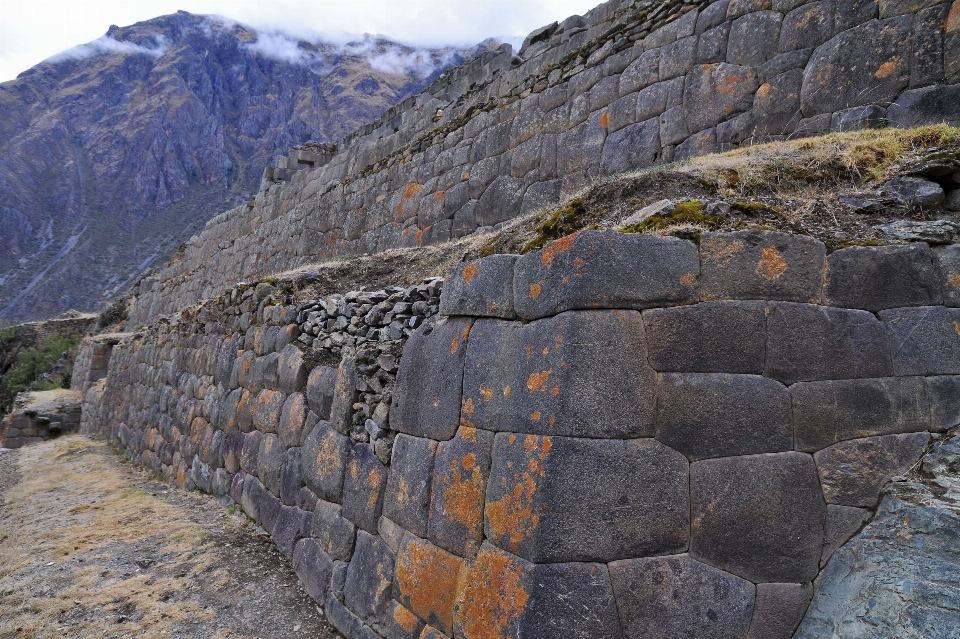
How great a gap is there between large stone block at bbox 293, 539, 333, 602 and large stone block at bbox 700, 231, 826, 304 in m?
3.43

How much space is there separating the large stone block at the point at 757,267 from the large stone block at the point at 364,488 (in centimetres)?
251

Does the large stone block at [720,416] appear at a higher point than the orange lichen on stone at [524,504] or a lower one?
higher

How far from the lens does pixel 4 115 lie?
6944 centimetres

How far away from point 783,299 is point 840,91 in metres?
2.97

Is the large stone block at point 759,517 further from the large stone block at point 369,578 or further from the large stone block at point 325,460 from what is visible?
the large stone block at point 325,460

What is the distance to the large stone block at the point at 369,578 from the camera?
3.59 m

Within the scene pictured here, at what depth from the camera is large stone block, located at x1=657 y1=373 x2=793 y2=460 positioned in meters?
2.69

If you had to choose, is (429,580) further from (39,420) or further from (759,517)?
(39,420)

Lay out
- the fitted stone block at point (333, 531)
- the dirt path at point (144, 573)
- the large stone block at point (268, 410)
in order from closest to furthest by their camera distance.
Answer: the dirt path at point (144, 573)
the fitted stone block at point (333, 531)
the large stone block at point (268, 410)

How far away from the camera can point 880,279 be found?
2945mm

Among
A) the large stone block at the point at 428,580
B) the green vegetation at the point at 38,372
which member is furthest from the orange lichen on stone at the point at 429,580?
the green vegetation at the point at 38,372

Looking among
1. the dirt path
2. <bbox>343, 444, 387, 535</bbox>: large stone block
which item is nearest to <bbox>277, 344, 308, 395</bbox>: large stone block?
<bbox>343, 444, 387, 535</bbox>: large stone block

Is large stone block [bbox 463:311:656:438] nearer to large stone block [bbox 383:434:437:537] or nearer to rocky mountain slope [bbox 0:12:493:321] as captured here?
large stone block [bbox 383:434:437:537]

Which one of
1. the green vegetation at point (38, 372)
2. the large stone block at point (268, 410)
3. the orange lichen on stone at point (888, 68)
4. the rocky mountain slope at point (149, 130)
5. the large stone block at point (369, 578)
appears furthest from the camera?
the rocky mountain slope at point (149, 130)
